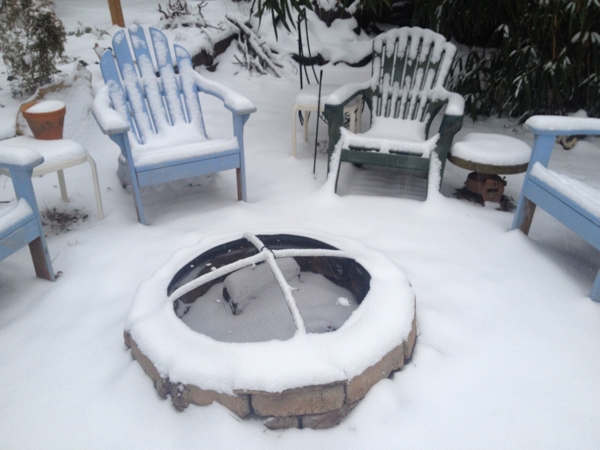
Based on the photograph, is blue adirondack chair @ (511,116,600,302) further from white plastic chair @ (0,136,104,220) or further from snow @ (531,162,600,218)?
white plastic chair @ (0,136,104,220)

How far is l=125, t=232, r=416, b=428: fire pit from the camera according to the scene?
125 centimetres

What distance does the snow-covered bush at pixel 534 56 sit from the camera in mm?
3010

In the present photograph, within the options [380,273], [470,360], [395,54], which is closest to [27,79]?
[395,54]

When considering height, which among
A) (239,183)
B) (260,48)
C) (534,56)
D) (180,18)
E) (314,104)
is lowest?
(239,183)

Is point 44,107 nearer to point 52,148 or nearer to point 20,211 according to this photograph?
point 52,148

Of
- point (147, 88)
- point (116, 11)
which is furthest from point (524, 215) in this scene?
point (116, 11)

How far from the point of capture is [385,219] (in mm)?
2479

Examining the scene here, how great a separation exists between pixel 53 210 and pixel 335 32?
3.91 m

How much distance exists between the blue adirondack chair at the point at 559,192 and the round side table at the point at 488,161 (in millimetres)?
238

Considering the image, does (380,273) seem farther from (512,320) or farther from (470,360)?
(512,320)

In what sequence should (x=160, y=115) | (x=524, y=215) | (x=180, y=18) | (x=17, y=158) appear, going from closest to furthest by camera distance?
(x=17, y=158) → (x=524, y=215) → (x=160, y=115) → (x=180, y=18)

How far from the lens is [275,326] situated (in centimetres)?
145

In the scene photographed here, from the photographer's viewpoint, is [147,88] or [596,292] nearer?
[596,292]

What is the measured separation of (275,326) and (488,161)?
5.33 ft
